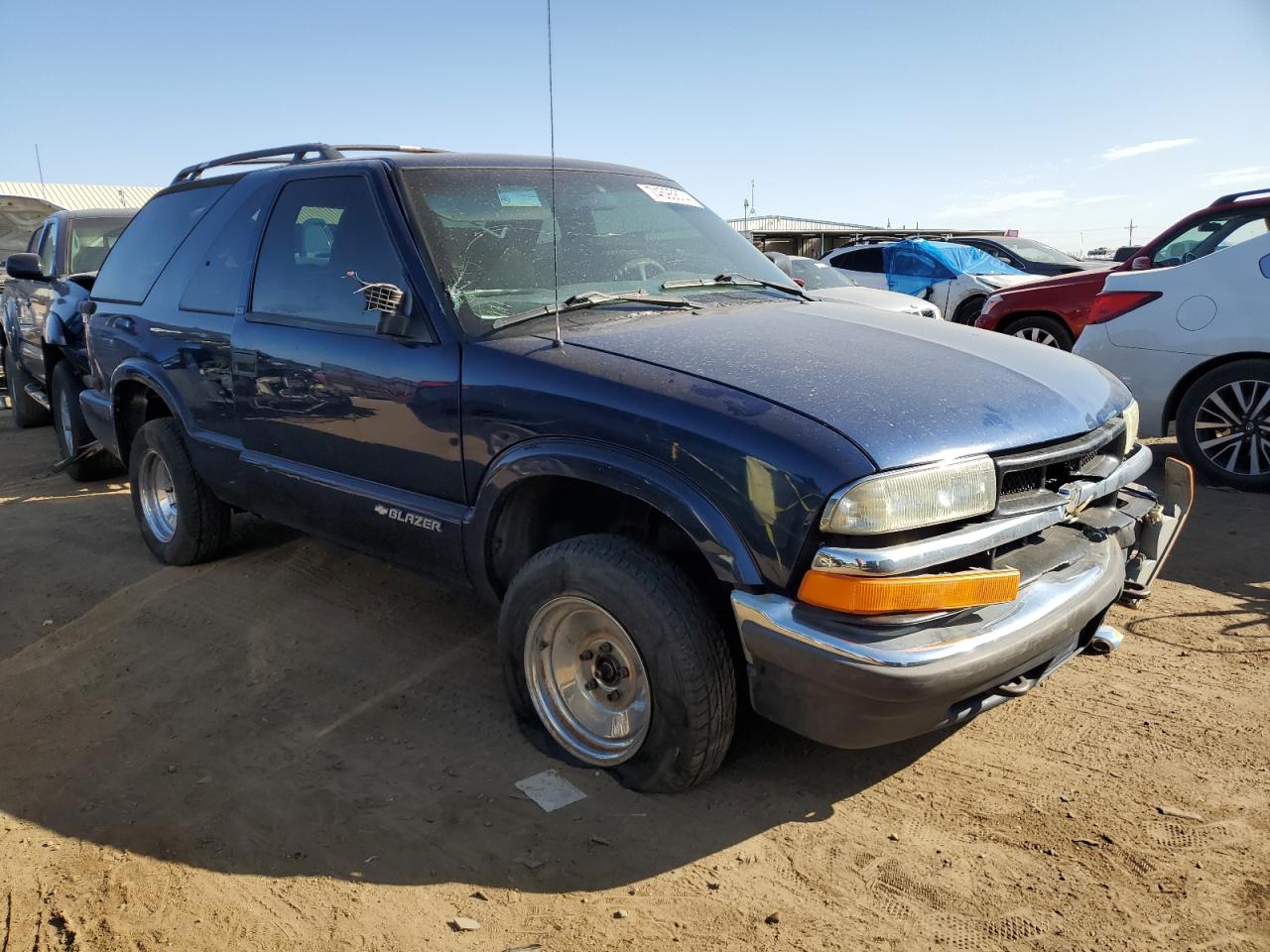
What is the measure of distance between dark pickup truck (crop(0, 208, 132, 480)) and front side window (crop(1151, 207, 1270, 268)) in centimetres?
804

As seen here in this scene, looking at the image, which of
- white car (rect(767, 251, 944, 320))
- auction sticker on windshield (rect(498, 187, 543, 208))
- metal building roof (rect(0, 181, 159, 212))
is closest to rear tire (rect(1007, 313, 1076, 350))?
white car (rect(767, 251, 944, 320))

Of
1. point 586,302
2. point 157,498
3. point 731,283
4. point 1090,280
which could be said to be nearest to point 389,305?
point 586,302

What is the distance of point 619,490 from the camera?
105 inches

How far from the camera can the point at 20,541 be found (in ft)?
18.4

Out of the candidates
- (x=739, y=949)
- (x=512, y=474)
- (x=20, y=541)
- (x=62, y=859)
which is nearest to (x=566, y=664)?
(x=512, y=474)

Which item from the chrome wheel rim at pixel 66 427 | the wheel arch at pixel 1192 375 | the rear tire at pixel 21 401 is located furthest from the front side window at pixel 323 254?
the rear tire at pixel 21 401

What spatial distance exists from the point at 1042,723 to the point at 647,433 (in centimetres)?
172

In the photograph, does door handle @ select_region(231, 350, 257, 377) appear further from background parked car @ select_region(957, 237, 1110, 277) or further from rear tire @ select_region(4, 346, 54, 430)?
background parked car @ select_region(957, 237, 1110, 277)

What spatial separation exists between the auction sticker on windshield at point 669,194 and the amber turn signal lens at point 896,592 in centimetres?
223

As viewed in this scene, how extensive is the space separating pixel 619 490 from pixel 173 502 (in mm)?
3386

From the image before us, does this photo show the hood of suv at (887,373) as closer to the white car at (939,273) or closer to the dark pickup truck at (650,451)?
the dark pickup truck at (650,451)

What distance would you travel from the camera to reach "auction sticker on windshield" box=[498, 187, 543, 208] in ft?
11.6

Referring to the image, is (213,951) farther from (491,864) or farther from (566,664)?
(566,664)

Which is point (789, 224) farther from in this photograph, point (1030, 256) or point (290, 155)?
point (290, 155)
